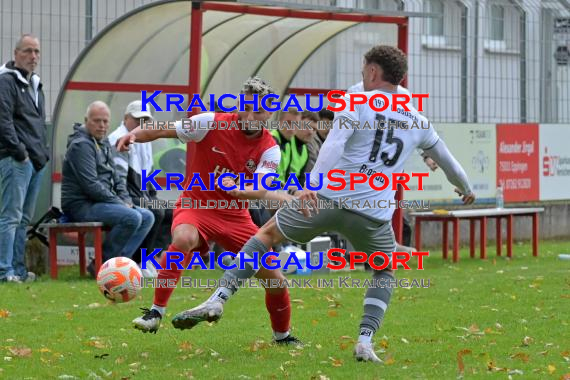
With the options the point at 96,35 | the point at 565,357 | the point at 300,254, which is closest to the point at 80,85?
the point at 96,35

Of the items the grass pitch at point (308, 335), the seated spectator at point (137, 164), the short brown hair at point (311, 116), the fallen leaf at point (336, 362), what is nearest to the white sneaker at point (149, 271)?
the seated spectator at point (137, 164)

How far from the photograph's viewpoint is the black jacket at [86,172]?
13734 mm

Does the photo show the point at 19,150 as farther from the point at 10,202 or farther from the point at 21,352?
the point at 21,352

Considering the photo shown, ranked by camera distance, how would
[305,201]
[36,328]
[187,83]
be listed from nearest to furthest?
[305,201] → [36,328] → [187,83]

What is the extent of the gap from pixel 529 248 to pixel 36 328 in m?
10.9

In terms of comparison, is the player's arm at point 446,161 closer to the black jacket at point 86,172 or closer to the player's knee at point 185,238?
the player's knee at point 185,238

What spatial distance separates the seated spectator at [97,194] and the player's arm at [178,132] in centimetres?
494

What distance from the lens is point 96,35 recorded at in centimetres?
1530

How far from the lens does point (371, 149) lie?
7.96 metres

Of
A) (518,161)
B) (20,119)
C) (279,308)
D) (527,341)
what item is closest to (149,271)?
(20,119)

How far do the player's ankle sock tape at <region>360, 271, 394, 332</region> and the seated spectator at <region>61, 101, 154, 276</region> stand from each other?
596cm

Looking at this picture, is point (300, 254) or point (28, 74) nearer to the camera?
point (28, 74)

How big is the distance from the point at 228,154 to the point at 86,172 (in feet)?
16.6

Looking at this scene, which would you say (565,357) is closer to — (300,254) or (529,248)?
(300,254)
